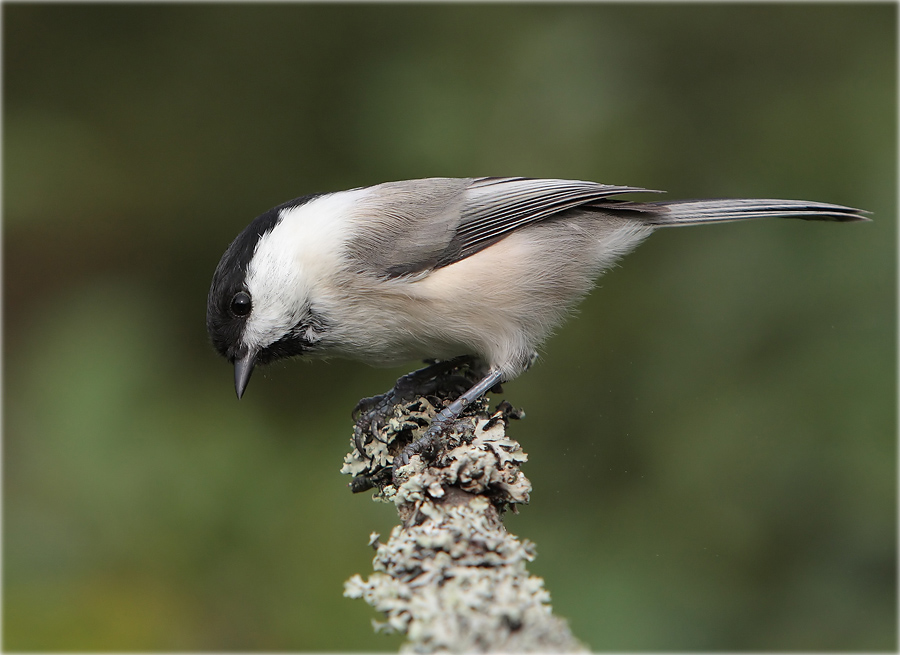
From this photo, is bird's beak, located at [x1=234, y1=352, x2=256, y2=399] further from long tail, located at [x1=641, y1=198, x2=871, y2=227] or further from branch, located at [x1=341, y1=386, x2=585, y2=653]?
long tail, located at [x1=641, y1=198, x2=871, y2=227]

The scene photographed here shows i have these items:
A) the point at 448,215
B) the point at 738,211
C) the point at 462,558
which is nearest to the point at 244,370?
the point at 448,215

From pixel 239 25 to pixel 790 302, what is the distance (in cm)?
277

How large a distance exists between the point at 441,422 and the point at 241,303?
70 cm

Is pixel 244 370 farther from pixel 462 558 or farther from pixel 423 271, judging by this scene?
pixel 462 558

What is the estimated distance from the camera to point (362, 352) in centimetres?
246

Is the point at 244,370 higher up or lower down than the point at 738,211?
lower down

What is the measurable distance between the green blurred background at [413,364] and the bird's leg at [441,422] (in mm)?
522

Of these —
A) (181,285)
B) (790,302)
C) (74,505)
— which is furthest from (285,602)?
(790,302)

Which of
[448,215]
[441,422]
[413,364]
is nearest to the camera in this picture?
[441,422]

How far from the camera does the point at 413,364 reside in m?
3.26

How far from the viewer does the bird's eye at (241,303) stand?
2400 millimetres

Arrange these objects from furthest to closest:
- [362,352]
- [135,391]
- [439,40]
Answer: [439,40], [135,391], [362,352]

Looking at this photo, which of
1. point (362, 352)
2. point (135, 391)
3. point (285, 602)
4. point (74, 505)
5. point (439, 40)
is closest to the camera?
point (362, 352)

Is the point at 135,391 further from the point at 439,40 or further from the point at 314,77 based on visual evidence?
the point at 439,40
